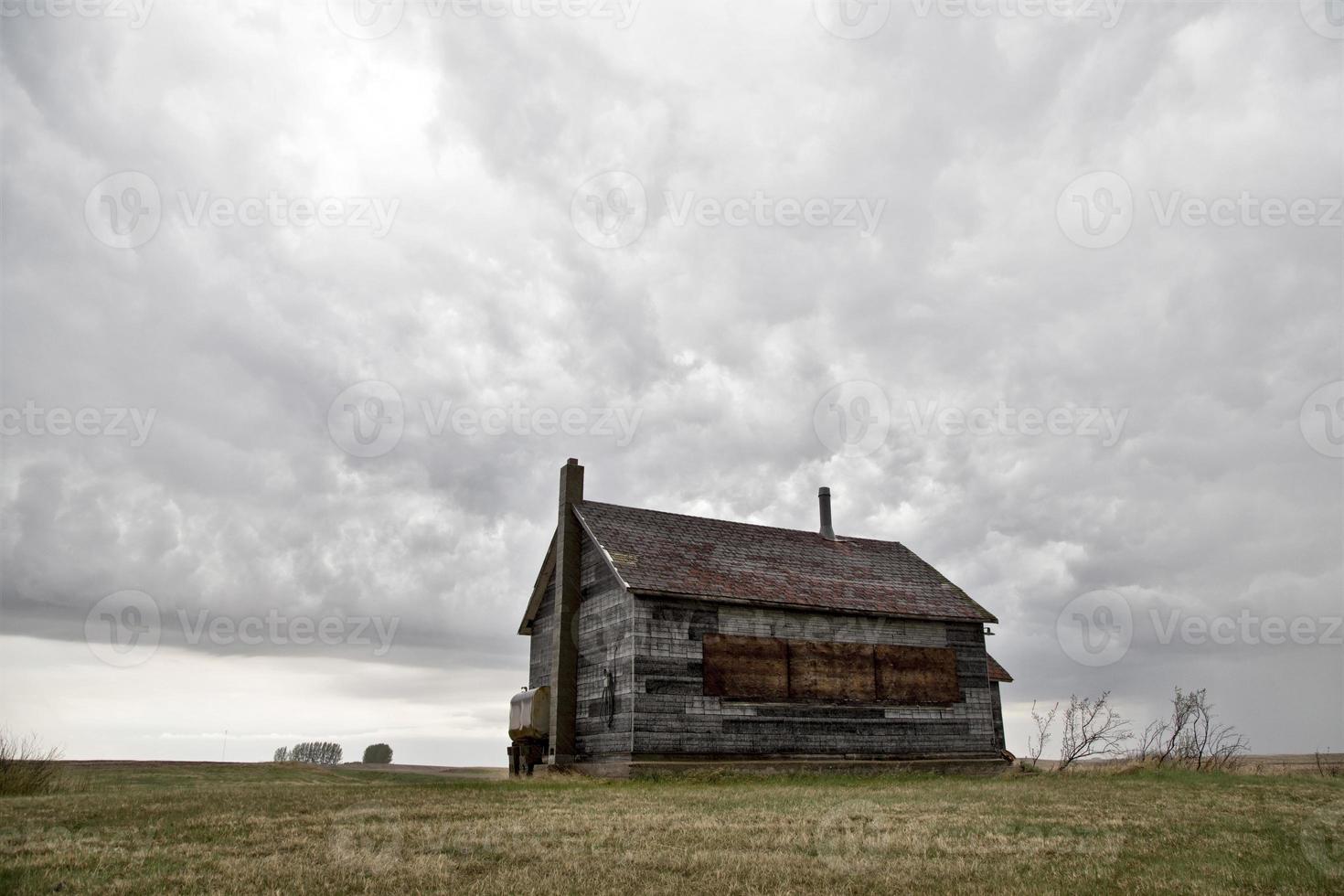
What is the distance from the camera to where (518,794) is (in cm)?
1733

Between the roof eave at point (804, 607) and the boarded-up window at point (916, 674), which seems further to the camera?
the boarded-up window at point (916, 674)

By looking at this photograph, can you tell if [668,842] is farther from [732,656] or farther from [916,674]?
[916,674]

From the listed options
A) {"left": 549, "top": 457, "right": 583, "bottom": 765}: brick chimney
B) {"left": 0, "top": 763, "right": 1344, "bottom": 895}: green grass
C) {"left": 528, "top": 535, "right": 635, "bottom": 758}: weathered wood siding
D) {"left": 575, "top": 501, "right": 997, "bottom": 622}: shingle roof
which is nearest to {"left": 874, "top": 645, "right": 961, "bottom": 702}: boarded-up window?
{"left": 575, "top": 501, "right": 997, "bottom": 622}: shingle roof

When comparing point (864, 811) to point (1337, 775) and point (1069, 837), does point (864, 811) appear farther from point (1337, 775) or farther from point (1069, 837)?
point (1337, 775)

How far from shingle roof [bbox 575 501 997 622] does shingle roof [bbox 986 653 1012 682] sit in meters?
4.37

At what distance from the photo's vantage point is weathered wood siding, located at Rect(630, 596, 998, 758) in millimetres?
23922

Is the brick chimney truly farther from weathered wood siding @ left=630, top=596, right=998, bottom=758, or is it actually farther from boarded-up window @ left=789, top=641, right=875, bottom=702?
boarded-up window @ left=789, top=641, right=875, bottom=702

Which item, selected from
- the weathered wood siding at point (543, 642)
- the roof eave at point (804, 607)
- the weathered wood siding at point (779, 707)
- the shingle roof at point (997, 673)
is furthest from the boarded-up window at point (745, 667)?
the shingle roof at point (997, 673)

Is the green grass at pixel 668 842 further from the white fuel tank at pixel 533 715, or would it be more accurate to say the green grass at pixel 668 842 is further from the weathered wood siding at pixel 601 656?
the white fuel tank at pixel 533 715

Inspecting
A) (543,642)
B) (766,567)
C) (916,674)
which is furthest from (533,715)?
(916,674)

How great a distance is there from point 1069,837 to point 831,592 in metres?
17.1

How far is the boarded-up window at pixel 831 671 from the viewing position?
85.6 feet

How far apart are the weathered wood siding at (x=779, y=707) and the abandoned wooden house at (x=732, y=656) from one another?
4cm

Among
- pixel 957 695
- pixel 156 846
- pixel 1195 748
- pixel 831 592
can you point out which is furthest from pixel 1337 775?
pixel 156 846
